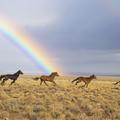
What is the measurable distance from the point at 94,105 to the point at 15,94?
18.8 ft

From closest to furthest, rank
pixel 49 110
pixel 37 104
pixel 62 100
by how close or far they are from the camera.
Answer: pixel 49 110
pixel 37 104
pixel 62 100

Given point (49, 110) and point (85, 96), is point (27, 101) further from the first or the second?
point (85, 96)

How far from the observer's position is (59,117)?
67.4ft

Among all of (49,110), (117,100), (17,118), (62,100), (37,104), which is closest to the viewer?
(17,118)

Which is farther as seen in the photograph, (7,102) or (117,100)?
(117,100)

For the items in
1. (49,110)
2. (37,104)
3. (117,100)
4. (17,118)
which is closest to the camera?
(17,118)

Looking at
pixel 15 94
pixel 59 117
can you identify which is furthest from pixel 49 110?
pixel 15 94

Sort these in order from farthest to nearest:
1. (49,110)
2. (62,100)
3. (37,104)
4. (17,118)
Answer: (62,100) → (37,104) → (49,110) → (17,118)

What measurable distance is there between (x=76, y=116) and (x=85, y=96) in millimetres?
6986

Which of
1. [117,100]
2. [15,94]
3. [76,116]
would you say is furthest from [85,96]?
[76,116]

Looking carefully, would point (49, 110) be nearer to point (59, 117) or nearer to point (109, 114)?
point (59, 117)

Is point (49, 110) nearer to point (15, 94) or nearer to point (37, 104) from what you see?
point (37, 104)

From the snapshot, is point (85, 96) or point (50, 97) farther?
point (85, 96)

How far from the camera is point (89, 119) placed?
20.7m
